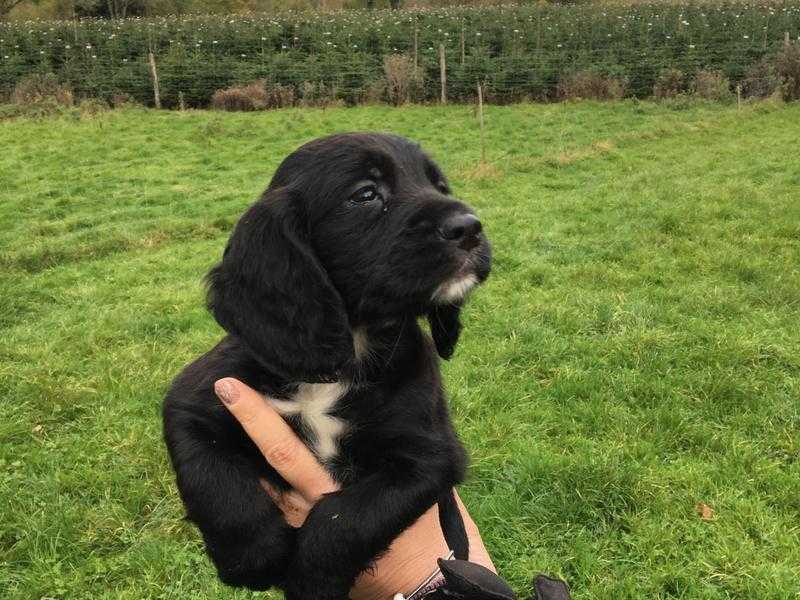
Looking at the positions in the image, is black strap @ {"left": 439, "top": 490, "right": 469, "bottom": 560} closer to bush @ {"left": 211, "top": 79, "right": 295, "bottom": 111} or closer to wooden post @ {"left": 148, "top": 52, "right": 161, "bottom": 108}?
bush @ {"left": 211, "top": 79, "right": 295, "bottom": 111}

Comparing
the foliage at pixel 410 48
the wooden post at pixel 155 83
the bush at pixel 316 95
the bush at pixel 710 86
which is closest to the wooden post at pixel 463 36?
the foliage at pixel 410 48

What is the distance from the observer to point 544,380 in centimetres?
489

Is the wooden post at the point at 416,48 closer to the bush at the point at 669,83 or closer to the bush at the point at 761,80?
the bush at the point at 669,83

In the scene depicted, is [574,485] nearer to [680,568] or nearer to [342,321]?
[680,568]

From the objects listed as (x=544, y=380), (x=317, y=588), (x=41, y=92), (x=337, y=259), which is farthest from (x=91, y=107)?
(x=317, y=588)

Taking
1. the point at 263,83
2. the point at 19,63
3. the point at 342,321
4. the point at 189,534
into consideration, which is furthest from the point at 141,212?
the point at 19,63

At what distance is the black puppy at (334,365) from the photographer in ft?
6.13

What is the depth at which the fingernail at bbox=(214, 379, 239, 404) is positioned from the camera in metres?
1.94

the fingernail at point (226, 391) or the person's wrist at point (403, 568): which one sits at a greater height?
the fingernail at point (226, 391)

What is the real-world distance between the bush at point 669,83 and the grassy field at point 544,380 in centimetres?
1048

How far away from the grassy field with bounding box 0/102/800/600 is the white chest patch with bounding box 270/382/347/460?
1235 millimetres

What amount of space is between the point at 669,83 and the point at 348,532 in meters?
22.5

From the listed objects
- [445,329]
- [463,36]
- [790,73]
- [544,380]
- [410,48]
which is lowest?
[544,380]

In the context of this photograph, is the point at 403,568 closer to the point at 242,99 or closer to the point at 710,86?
the point at 242,99
